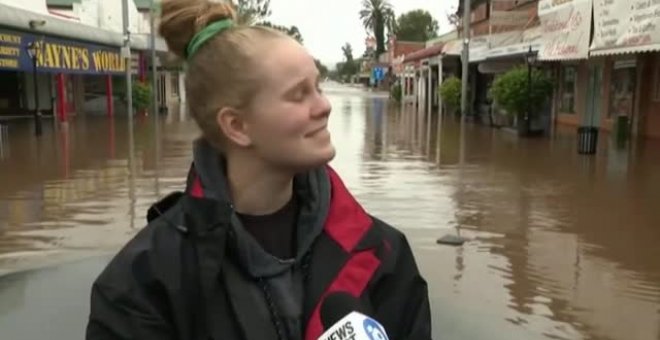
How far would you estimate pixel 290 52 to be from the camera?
5.27 ft

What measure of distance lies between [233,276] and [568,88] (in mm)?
26037

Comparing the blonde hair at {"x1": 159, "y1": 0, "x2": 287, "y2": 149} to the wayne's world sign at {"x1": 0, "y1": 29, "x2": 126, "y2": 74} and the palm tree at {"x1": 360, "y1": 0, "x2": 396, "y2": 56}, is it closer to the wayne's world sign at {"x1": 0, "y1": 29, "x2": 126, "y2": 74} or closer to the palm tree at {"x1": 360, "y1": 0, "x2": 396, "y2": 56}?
the wayne's world sign at {"x1": 0, "y1": 29, "x2": 126, "y2": 74}

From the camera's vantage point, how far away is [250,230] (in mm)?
1627

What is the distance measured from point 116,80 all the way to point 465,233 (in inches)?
1288

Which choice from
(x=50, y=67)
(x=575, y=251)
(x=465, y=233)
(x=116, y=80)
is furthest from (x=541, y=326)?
(x=116, y=80)

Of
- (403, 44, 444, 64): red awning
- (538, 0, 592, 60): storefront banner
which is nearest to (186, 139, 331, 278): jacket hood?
(538, 0, 592, 60): storefront banner

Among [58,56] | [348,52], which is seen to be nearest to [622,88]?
[58,56]

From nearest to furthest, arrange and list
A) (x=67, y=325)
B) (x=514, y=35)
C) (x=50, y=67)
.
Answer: (x=67, y=325), (x=50, y=67), (x=514, y=35)

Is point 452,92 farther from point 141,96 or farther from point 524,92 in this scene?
point 141,96

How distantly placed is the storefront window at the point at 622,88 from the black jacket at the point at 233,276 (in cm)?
2058

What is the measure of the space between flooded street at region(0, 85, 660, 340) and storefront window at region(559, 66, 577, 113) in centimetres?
777

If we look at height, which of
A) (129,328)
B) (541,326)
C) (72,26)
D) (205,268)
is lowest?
(541,326)

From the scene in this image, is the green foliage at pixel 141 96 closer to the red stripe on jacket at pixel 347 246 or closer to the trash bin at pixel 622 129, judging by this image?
the trash bin at pixel 622 129

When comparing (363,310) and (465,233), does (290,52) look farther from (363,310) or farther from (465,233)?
(465,233)
